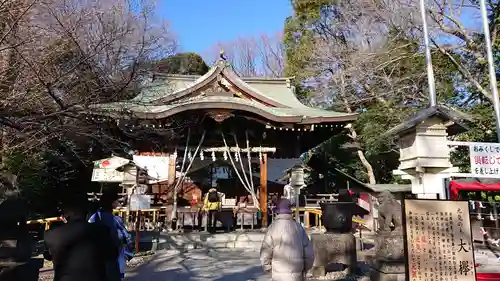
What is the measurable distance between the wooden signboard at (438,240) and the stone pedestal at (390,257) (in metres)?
1.50

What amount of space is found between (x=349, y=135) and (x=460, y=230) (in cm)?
1897

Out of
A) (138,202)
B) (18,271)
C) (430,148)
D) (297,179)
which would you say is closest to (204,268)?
(138,202)

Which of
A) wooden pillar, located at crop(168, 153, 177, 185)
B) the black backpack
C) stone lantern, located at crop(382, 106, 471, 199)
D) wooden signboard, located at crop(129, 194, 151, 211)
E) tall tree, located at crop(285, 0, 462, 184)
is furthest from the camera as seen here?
tall tree, located at crop(285, 0, 462, 184)

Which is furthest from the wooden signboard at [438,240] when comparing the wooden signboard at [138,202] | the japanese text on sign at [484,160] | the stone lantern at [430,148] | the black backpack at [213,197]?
the black backpack at [213,197]

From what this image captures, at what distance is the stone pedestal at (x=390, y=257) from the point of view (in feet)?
19.4

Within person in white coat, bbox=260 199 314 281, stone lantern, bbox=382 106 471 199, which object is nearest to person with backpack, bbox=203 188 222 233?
stone lantern, bbox=382 106 471 199

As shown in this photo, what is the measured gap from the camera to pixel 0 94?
525 cm

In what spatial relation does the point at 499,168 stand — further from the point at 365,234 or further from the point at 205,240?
the point at 365,234

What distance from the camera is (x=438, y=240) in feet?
14.6

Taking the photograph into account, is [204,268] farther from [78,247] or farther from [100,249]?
[78,247]

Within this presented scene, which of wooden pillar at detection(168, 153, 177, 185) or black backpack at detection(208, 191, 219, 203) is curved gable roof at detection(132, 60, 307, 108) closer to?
wooden pillar at detection(168, 153, 177, 185)

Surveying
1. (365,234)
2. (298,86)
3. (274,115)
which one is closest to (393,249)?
(274,115)

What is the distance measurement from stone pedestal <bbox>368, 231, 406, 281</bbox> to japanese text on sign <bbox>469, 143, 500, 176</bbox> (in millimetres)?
1662

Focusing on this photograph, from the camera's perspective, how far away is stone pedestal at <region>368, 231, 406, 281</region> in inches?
232
